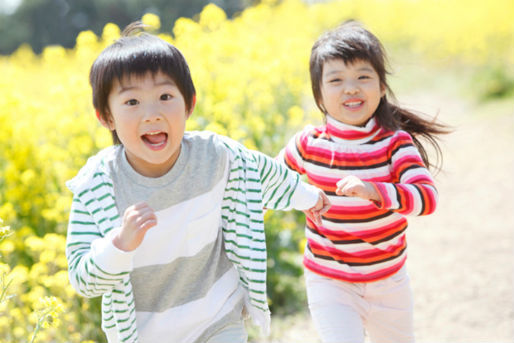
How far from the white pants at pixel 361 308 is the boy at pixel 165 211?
39 centimetres

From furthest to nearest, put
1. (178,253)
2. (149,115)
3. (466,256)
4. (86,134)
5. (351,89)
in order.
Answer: (466,256), (86,134), (351,89), (178,253), (149,115)

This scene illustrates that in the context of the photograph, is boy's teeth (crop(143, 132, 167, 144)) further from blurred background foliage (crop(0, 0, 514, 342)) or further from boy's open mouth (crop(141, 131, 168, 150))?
blurred background foliage (crop(0, 0, 514, 342))

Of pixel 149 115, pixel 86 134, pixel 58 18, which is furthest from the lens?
pixel 58 18

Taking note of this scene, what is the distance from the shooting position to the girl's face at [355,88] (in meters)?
2.32

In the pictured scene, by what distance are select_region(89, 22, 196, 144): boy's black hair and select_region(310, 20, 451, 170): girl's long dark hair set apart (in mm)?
702

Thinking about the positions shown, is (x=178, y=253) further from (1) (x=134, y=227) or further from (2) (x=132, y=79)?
(2) (x=132, y=79)

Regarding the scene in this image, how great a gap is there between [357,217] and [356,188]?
32cm

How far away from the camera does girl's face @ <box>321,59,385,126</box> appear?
7.62 feet

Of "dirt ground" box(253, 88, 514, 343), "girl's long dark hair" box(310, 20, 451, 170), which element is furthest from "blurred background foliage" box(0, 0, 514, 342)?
"dirt ground" box(253, 88, 514, 343)

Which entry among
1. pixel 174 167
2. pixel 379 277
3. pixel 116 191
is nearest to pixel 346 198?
pixel 379 277

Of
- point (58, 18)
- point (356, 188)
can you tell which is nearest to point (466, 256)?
point (356, 188)

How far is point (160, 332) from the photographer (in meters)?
1.86

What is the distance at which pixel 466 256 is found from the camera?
15.1 ft

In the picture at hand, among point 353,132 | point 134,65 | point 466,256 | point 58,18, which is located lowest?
point 466,256
